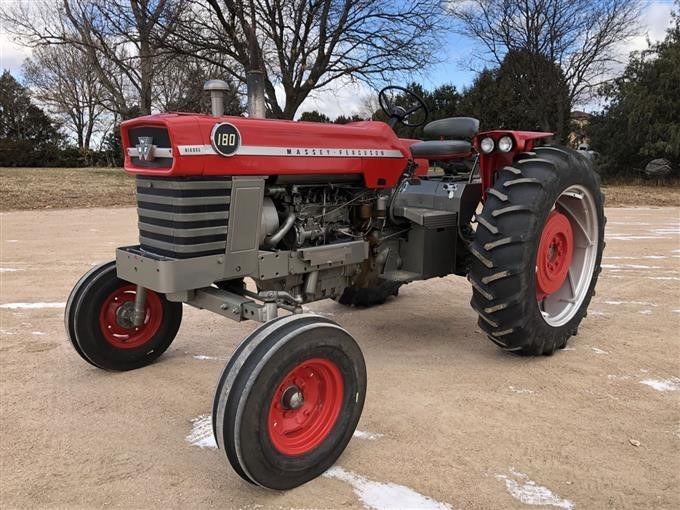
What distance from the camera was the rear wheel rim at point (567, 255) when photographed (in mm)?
3799

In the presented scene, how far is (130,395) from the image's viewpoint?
10.6 ft

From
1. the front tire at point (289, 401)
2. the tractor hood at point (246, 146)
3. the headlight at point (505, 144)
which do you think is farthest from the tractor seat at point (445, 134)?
the front tire at point (289, 401)

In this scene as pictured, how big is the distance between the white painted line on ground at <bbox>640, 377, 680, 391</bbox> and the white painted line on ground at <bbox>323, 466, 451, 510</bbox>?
1765 mm

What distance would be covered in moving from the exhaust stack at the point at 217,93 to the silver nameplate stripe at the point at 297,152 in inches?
11.3

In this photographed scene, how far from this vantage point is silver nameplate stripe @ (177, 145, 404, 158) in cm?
263

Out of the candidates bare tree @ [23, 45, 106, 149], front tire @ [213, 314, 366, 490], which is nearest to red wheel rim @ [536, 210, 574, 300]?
Result: front tire @ [213, 314, 366, 490]

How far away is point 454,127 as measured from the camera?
12.7 feet

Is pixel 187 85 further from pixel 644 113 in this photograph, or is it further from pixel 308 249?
pixel 308 249

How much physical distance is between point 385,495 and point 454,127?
2.46m

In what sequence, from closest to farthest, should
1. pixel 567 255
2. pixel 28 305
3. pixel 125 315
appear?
pixel 125 315, pixel 567 255, pixel 28 305

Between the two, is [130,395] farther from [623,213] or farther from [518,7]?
[518,7]

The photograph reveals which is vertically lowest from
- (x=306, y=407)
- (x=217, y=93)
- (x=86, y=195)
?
(x=306, y=407)

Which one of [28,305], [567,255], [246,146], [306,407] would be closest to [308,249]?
[246,146]

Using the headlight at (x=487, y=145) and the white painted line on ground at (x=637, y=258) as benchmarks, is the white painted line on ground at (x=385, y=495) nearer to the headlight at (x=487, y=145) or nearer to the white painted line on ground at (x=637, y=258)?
the headlight at (x=487, y=145)
